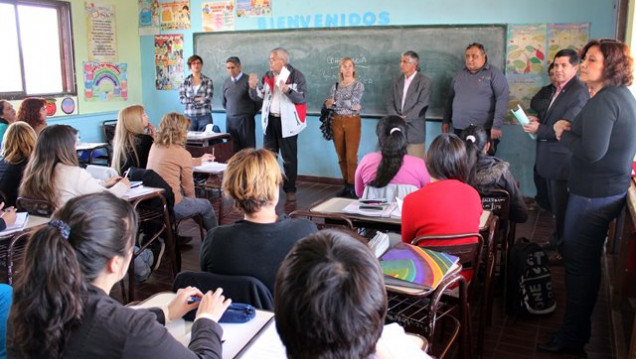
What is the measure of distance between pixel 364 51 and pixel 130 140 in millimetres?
3236

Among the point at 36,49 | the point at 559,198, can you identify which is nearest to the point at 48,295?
the point at 559,198

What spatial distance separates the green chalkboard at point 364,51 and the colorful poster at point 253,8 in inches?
9.3

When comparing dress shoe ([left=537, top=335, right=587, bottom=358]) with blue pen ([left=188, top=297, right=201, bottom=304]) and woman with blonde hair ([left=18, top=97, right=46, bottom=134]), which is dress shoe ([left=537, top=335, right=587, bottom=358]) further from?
woman with blonde hair ([left=18, top=97, right=46, bottom=134])

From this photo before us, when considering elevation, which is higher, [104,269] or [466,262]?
[104,269]

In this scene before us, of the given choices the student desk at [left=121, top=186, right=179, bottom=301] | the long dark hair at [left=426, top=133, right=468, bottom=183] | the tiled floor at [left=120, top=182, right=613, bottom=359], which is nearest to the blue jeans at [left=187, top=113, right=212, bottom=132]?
the tiled floor at [left=120, top=182, right=613, bottom=359]

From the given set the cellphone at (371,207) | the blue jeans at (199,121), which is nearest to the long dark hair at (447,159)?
the cellphone at (371,207)

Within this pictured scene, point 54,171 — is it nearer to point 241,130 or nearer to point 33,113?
point 33,113

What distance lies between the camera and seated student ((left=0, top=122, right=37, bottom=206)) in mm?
3359

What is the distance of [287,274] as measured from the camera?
0.97 meters

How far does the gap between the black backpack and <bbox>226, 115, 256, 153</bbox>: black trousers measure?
410 cm

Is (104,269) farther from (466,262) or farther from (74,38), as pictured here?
(74,38)

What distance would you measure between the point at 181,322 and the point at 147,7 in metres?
7.06

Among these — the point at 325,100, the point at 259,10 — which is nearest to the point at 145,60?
the point at 259,10

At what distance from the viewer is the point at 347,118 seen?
19.9 feet
